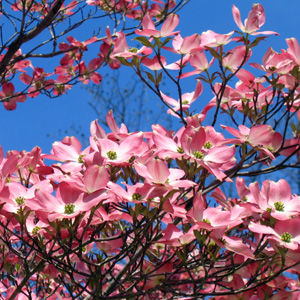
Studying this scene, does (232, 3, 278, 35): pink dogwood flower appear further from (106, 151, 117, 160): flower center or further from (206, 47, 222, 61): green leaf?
(106, 151, 117, 160): flower center

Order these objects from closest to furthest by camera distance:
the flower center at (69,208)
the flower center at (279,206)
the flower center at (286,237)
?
the flower center at (69,208), the flower center at (286,237), the flower center at (279,206)

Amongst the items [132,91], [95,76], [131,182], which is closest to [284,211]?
[131,182]

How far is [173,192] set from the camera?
1.18 m

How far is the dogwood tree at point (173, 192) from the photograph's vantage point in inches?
47.3

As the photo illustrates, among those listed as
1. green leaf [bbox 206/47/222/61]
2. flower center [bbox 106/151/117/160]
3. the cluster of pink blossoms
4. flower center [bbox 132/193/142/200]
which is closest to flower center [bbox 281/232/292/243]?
the cluster of pink blossoms

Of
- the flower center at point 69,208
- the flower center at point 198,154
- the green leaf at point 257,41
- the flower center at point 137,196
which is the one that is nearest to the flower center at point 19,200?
the flower center at point 69,208

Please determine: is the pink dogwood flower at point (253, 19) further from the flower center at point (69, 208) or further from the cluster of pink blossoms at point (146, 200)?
the flower center at point (69, 208)

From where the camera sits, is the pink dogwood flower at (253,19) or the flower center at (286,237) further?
the pink dogwood flower at (253,19)

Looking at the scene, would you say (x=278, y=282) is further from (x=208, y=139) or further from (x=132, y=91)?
(x=132, y=91)

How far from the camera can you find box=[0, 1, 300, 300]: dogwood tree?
47.3 inches

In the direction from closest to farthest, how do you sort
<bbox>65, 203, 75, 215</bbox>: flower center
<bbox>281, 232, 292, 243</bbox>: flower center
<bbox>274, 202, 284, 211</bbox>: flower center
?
<bbox>65, 203, 75, 215</bbox>: flower center
<bbox>281, 232, 292, 243</bbox>: flower center
<bbox>274, 202, 284, 211</bbox>: flower center

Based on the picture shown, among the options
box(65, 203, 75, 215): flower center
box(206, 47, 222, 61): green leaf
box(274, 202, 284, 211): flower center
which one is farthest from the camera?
box(206, 47, 222, 61): green leaf

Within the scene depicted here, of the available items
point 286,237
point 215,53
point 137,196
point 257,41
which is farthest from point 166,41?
point 286,237

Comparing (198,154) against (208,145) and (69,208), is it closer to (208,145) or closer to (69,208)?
(208,145)
